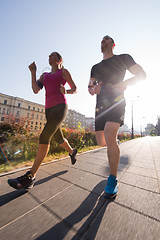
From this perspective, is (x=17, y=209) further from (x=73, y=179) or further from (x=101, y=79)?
(x=101, y=79)

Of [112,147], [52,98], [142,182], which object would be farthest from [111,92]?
[142,182]

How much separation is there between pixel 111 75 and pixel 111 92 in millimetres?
265

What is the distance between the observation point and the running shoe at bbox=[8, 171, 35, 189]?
4.35 ft

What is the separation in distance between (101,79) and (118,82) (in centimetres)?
29

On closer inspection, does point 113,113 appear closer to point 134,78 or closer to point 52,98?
point 134,78

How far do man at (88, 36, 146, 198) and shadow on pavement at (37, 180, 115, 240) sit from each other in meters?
0.15

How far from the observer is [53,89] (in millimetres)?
1796

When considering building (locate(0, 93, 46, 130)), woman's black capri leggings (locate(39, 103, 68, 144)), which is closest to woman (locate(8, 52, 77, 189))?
woman's black capri leggings (locate(39, 103, 68, 144))

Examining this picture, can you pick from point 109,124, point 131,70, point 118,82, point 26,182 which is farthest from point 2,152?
point 131,70

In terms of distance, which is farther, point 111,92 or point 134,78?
point 111,92

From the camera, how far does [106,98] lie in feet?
5.19

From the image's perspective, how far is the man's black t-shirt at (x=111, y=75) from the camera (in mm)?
1519

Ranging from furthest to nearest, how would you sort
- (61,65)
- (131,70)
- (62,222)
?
(61,65) < (131,70) < (62,222)

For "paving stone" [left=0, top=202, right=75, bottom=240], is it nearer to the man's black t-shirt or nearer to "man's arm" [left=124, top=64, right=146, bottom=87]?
the man's black t-shirt
